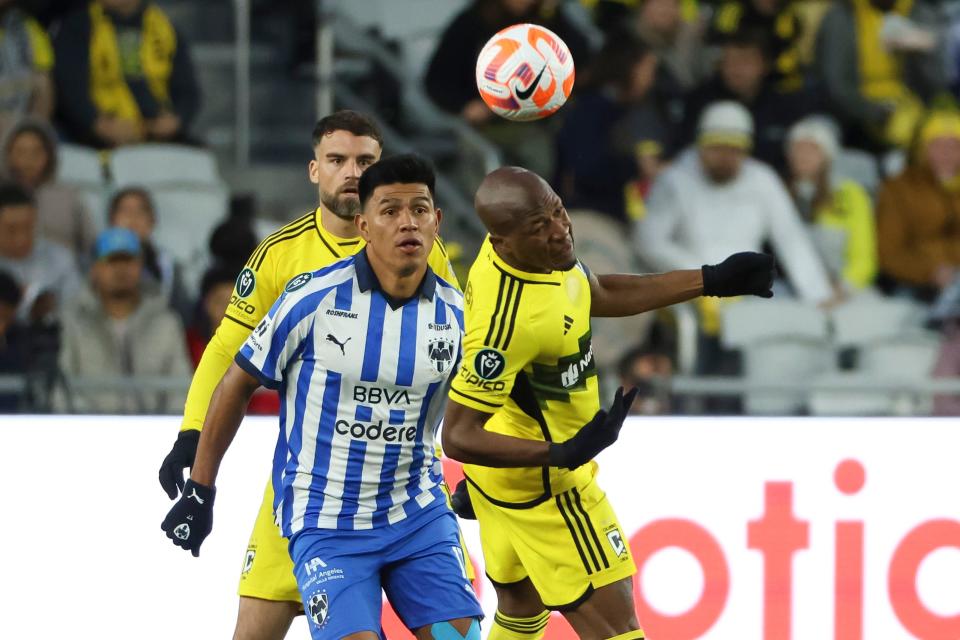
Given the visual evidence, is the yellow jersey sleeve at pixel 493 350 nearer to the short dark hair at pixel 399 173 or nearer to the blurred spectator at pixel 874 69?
the short dark hair at pixel 399 173

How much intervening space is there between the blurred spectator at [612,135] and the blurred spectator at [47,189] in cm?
276

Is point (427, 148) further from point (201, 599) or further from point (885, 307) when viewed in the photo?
point (201, 599)

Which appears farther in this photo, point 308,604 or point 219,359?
point 219,359

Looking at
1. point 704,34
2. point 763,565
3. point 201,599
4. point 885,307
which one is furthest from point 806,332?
point 201,599

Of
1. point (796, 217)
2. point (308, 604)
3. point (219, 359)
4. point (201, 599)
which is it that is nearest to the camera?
point (308, 604)

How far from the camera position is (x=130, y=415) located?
23.0ft

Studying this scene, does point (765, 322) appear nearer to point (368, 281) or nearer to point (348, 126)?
point (348, 126)

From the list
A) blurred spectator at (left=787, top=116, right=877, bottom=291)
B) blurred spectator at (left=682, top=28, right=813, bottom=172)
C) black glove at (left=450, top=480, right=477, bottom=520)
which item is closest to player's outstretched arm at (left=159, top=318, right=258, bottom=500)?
black glove at (left=450, top=480, right=477, bottom=520)

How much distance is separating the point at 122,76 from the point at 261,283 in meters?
4.99

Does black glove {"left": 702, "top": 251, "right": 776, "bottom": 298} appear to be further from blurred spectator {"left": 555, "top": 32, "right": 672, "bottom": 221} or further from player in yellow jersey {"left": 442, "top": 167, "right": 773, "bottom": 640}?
blurred spectator {"left": 555, "top": 32, "right": 672, "bottom": 221}

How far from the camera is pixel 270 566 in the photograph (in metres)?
5.57

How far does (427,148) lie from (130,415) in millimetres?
4224

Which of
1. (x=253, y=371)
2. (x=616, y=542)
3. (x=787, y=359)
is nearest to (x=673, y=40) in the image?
(x=787, y=359)

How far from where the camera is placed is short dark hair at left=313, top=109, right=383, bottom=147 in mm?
5520
